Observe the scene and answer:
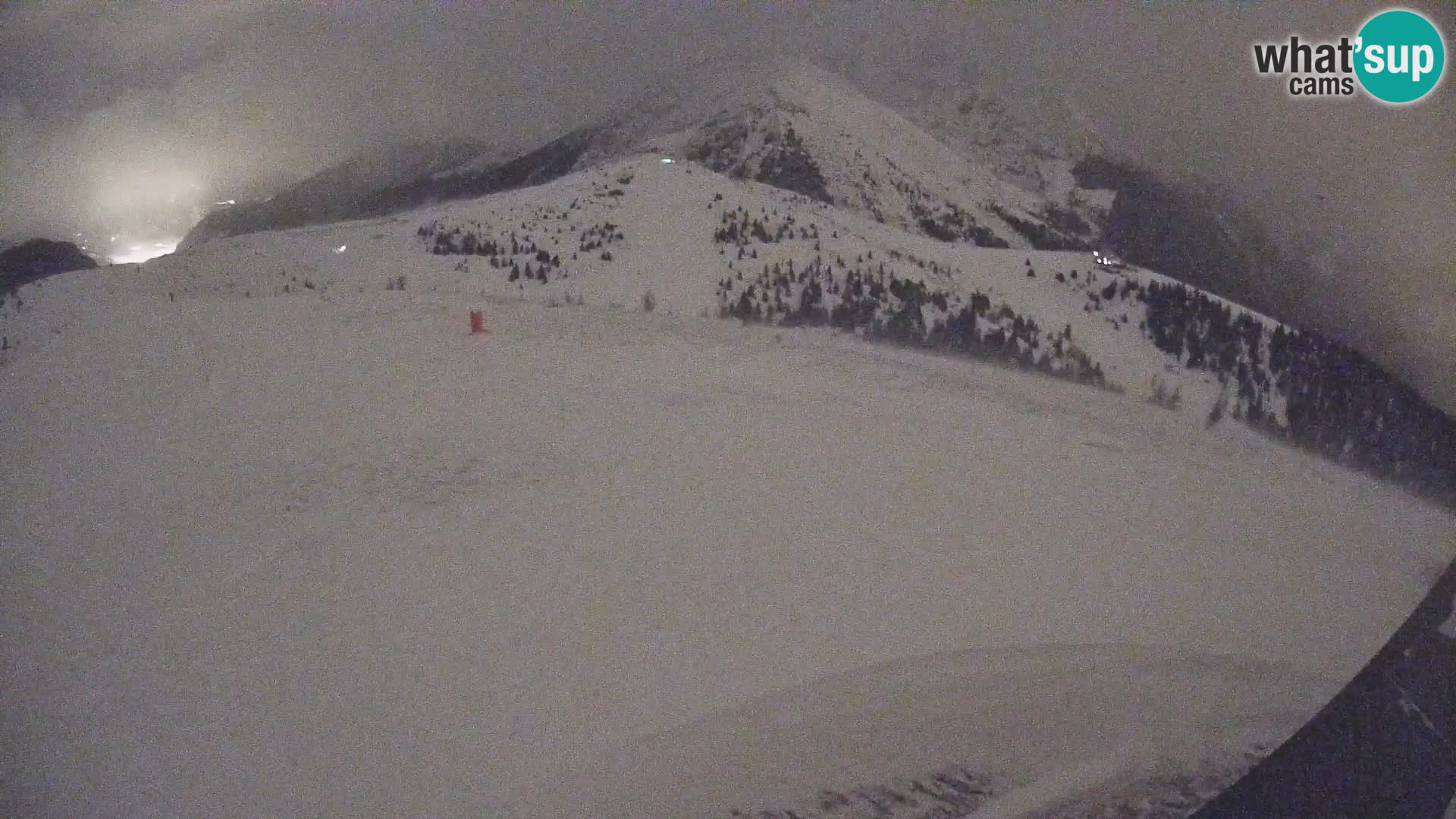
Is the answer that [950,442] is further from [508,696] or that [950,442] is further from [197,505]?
[197,505]

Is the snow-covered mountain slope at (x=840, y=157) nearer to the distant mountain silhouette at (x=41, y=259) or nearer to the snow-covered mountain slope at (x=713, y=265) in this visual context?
the snow-covered mountain slope at (x=713, y=265)

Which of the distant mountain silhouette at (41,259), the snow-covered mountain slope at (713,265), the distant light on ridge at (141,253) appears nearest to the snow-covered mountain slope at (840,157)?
the snow-covered mountain slope at (713,265)

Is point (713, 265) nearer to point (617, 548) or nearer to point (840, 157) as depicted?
point (840, 157)

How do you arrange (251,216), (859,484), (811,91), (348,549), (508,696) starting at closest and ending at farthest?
(508,696)
(348,549)
(859,484)
(251,216)
(811,91)

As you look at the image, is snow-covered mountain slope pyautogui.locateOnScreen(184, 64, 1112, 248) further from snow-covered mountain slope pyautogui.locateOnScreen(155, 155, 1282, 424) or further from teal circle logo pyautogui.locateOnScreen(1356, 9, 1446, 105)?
teal circle logo pyautogui.locateOnScreen(1356, 9, 1446, 105)

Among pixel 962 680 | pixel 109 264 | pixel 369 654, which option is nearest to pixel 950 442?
pixel 962 680
